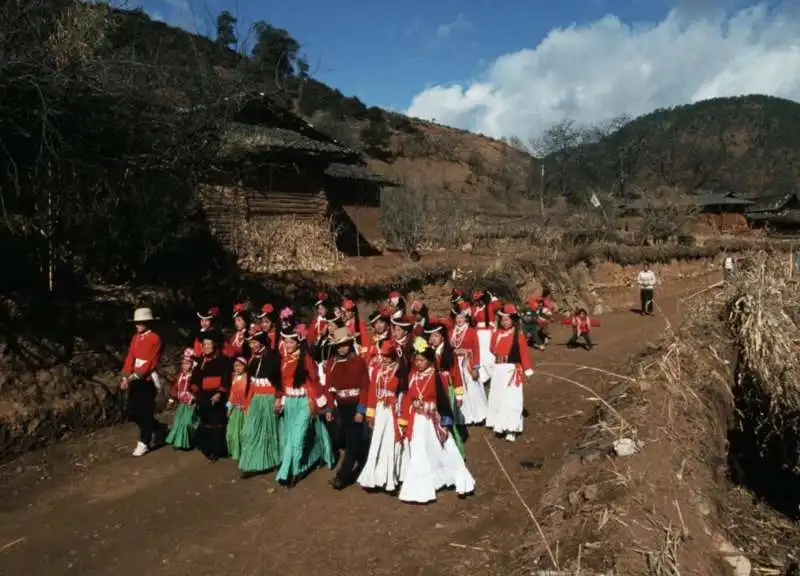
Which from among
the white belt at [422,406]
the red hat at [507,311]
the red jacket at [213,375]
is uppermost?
the red hat at [507,311]

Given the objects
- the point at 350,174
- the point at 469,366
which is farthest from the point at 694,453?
the point at 350,174

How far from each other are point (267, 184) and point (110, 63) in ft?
31.0

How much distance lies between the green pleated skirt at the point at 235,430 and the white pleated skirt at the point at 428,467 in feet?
7.80

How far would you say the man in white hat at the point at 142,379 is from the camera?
861 cm

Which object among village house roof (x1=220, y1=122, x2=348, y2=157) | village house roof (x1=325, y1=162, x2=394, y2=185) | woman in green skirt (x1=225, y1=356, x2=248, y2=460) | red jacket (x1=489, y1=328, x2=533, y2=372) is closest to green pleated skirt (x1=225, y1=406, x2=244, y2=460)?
woman in green skirt (x1=225, y1=356, x2=248, y2=460)

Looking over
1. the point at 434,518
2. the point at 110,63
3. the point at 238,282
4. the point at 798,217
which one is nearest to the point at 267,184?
the point at 238,282

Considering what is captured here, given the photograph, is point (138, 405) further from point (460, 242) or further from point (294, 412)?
point (460, 242)

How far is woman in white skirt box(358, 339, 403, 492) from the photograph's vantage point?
732 centimetres

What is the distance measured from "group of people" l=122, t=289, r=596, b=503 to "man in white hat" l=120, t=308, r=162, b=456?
0.04 ft

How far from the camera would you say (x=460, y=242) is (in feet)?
102

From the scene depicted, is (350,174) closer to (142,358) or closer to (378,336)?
(142,358)

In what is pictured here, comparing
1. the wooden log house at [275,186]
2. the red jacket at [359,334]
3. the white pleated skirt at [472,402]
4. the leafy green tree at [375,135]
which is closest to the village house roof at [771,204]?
the leafy green tree at [375,135]

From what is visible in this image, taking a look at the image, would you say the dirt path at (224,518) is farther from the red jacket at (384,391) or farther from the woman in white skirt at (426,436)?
the red jacket at (384,391)

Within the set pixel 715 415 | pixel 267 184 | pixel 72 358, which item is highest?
pixel 267 184
